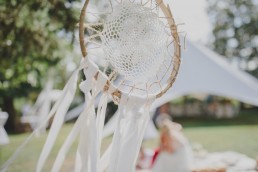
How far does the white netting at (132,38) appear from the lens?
2760mm

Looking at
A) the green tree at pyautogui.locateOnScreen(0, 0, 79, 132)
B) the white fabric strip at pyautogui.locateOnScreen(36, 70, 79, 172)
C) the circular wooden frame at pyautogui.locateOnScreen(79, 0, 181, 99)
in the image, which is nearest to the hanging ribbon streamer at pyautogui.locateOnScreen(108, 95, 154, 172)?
the circular wooden frame at pyautogui.locateOnScreen(79, 0, 181, 99)

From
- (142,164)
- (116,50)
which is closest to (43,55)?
(142,164)

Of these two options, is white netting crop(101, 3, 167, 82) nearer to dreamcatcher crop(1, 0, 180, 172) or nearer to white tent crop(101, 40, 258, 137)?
dreamcatcher crop(1, 0, 180, 172)

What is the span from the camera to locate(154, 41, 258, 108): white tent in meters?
6.91

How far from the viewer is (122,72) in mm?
2828

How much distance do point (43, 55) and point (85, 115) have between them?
11.4 ft

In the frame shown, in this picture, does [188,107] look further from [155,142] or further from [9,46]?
[9,46]

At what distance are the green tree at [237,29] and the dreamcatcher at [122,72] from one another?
23.4m

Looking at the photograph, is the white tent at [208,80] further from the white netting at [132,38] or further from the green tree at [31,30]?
the white netting at [132,38]

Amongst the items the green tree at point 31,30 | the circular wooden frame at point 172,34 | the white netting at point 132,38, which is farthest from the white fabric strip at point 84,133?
the green tree at point 31,30

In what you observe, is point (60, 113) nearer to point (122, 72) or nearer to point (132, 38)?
point (122, 72)

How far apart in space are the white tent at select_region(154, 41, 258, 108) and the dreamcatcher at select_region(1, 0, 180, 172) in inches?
158

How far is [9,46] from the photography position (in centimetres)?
524

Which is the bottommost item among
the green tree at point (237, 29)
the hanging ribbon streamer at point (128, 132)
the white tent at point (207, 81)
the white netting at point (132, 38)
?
the green tree at point (237, 29)
